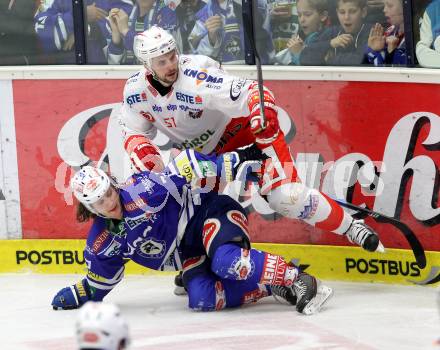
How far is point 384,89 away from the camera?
6500mm

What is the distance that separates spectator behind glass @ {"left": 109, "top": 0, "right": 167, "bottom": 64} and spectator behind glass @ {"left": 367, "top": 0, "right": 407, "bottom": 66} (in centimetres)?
115


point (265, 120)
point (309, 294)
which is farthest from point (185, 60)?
point (309, 294)

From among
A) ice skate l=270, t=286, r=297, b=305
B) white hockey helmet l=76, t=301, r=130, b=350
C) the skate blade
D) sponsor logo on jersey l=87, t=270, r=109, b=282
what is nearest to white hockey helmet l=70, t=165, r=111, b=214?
sponsor logo on jersey l=87, t=270, r=109, b=282

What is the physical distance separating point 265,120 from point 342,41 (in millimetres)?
865

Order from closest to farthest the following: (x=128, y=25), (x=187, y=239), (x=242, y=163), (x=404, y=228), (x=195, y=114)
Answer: (x=242, y=163) → (x=187, y=239) → (x=195, y=114) → (x=404, y=228) → (x=128, y=25)

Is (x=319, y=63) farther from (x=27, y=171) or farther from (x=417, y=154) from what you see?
(x=27, y=171)

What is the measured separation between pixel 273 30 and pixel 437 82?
1.00m

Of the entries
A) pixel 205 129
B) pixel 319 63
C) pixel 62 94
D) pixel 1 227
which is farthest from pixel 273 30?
pixel 1 227

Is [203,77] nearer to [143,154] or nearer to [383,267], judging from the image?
[143,154]

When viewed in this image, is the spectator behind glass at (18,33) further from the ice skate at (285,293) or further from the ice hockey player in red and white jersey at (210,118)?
the ice skate at (285,293)

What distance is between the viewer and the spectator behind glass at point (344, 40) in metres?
6.62

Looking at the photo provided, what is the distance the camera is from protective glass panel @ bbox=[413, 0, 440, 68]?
632cm

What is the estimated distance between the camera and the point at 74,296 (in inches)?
243

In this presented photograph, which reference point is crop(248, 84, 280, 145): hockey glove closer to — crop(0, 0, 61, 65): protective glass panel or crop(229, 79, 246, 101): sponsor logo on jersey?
crop(229, 79, 246, 101): sponsor logo on jersey
